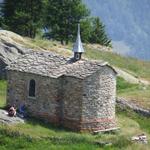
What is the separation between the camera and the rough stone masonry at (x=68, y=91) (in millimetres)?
50312

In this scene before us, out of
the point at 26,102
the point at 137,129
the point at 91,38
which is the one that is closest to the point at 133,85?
the point at 137,129

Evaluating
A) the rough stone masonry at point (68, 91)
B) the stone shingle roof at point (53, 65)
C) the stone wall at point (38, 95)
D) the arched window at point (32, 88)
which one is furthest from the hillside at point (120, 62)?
the arched window at point (32, 88)

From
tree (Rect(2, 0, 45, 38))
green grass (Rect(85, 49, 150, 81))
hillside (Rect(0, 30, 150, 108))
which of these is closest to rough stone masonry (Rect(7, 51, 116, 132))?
hillside (Rect(0, 30, 150, 108))

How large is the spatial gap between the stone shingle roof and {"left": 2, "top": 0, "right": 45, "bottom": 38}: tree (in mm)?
30921

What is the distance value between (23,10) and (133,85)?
21.7 meters

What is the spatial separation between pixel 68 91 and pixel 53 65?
2875 millimetres

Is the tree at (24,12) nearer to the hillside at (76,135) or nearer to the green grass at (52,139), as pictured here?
the hillside at (76,135)

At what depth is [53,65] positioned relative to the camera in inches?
2060

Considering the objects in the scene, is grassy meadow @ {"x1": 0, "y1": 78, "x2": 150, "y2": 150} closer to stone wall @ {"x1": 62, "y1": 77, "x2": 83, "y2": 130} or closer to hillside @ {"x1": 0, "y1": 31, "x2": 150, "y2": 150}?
hillside @ {"x1": 0, "y1": 31, "x2": 150, "y2": 150}

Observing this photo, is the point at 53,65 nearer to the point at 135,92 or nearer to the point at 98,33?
the point at 135,92

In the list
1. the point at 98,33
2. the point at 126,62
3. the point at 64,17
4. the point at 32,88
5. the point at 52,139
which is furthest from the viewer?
the point at 98,33

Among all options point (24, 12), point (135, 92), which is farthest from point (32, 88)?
point (24, 12)

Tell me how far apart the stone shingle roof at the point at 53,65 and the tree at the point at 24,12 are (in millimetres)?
30921

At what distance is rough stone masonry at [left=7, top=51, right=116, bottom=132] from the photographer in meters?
50.3
